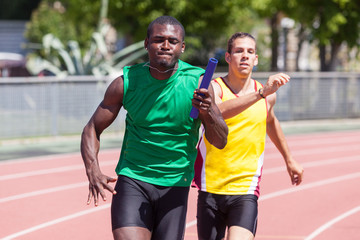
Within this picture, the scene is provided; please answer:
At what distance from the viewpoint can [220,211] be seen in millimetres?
4867

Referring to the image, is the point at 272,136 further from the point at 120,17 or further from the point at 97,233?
the point at 120,17

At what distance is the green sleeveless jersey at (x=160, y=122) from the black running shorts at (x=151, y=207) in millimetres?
52

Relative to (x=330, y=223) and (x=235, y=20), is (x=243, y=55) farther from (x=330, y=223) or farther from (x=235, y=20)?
(x=235, y=20)

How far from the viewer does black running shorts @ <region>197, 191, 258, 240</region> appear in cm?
474

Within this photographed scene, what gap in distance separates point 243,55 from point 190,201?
454cm

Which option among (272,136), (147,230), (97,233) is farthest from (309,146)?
(147,230)

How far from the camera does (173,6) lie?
2889cm

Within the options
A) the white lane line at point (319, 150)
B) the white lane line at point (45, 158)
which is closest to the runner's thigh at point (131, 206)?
the white lane line at point (45, 158)

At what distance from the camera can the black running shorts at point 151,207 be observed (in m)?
4.01

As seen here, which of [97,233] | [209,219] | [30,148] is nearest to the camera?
[209,219]

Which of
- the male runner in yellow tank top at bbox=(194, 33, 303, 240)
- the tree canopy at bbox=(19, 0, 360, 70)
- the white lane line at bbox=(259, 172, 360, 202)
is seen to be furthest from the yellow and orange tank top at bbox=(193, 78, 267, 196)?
the tree canopy at bbox=(19, 0, 360, 70)

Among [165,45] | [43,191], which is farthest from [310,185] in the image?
[165,45]

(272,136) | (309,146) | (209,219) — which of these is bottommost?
(309,146)

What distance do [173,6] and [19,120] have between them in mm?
13567
